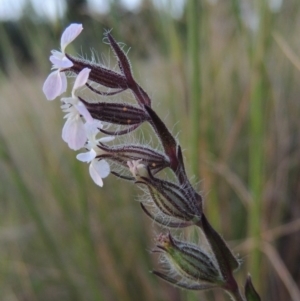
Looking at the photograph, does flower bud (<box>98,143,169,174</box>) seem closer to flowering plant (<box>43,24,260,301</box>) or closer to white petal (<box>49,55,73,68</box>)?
flowering plant (<box>43,24,260,301</box>)

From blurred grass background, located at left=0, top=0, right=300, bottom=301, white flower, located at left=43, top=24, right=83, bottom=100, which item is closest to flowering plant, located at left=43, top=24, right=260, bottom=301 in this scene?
white flower, located at left=43, top=24, right=83, bottom=100

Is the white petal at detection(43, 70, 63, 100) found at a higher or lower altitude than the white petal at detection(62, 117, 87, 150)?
higher

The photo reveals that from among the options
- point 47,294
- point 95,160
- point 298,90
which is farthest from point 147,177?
point 298,90

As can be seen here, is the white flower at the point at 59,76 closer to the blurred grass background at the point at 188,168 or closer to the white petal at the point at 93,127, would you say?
the white petal at the point at 93,127

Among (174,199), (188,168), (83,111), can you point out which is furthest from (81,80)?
(188,168)

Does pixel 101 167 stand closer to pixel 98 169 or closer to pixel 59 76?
pixel 98 169

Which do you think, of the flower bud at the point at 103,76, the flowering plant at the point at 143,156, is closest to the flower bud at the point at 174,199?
the flowering plant at the point at 143,156

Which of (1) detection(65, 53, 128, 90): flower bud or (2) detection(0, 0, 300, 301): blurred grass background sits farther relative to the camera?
(2) detection(0, 0, 300, 301): blurred grass background

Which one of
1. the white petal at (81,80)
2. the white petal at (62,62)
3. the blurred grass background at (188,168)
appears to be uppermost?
the white petal at (62,62)

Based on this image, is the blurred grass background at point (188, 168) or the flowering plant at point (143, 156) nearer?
the flowering plant at point (143, 156)
